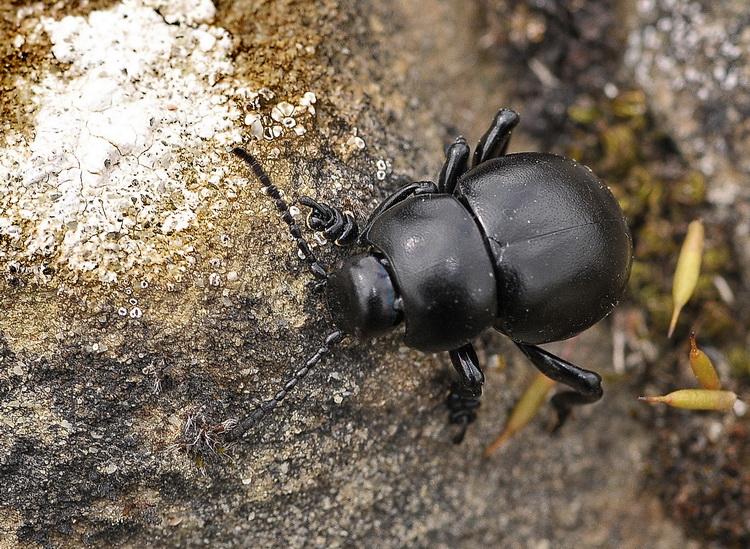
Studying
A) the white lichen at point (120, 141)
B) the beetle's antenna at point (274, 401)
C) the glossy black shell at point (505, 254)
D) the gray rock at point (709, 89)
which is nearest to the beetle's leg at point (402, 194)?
the glossy black shell at point (505, 254)

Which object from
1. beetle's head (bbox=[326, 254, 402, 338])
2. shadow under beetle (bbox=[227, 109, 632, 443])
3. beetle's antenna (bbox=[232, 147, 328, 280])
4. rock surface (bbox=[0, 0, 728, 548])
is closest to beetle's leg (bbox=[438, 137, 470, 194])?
shadow under beetle (bbox=[227, 109, 632, 443])

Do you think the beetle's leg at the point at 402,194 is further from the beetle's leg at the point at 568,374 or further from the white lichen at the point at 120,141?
the beetle's leg at the point at 568,374

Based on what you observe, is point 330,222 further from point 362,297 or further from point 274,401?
point 274,401

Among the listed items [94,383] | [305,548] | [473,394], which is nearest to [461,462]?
[473,394]

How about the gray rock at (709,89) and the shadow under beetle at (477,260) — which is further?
the gray rock at (709,89)

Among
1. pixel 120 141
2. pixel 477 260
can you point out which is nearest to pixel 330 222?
pixel 477 260
